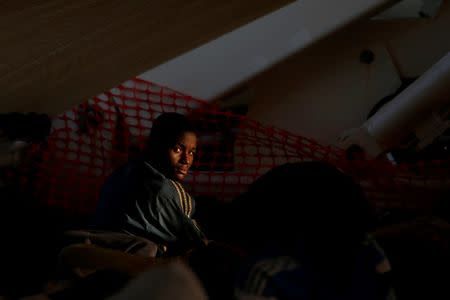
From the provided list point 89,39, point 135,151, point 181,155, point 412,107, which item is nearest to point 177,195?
point 181,155

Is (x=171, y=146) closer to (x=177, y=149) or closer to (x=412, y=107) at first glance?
(x=177, y=149)

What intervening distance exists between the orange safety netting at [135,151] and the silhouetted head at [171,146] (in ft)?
0.49

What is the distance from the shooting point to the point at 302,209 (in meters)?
0.71

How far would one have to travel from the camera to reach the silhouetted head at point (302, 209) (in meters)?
0.65

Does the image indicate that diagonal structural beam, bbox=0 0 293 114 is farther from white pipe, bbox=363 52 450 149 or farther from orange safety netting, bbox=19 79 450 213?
white pipe, bbox=363 52 450 149

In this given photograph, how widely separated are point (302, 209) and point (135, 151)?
27.5 inches

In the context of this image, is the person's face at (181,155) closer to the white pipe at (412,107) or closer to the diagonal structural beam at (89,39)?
the diagonal structural beam at (89,39)

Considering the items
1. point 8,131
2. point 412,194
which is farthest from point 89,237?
point 412,194

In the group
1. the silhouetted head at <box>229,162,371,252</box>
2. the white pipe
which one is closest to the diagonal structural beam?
the silhouetted head at <box>229,162,371,252</box>

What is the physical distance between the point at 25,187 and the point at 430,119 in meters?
1.05

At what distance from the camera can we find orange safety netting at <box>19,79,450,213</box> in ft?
4.00

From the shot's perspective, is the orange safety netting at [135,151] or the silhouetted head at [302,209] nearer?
the silhouetted head at [302,209]

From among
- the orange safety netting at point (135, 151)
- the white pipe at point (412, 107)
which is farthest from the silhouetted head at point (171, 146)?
the white pipe at point (412, 107)

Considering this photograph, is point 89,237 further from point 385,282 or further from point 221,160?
point 221,160
